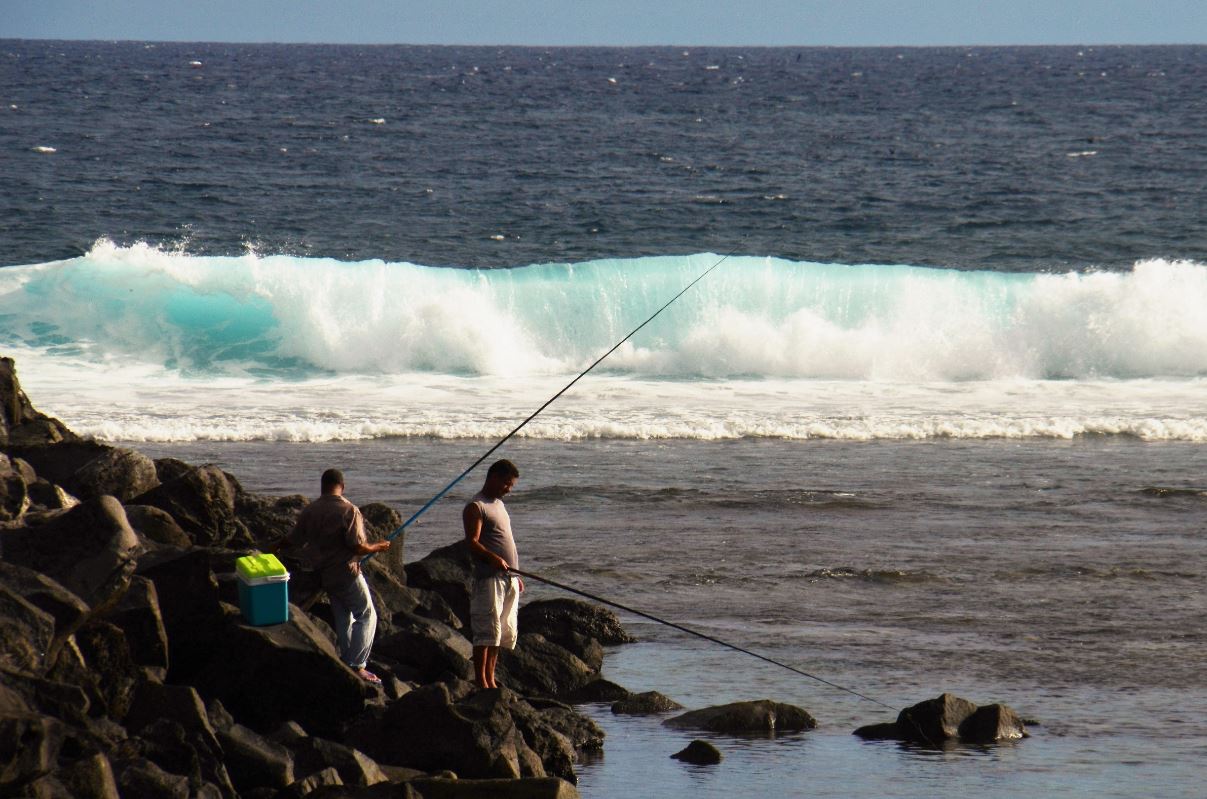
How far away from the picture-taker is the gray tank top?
7949 millimetres

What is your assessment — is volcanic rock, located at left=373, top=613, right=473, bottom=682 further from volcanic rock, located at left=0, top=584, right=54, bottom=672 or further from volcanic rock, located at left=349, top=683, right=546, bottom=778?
volcanic rock, located at left=0, top=584, right=54, bottom=672

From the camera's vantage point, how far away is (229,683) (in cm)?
684

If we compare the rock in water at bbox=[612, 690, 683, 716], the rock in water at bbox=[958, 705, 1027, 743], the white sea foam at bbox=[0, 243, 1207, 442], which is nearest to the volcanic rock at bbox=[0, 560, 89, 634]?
the rock in water at bbox=[612, 690, 683, 716]

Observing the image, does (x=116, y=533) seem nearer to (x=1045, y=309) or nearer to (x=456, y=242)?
(x=1045, y=309)

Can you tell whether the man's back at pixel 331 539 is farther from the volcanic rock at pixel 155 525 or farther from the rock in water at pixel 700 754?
the rock in water at pixel 700 754

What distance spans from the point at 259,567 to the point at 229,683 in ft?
1.59

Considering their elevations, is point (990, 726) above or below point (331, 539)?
below

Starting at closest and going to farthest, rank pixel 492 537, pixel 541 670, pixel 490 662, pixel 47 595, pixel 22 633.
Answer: pixel 22 633 < pixel 47 595 < pixel 490 662 < pixel 492 537 < pixel 541 670

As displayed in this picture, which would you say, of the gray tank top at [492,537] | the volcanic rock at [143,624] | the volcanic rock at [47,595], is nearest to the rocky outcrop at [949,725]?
the gray tank top at [492,537]

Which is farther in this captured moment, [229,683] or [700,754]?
[700,754]

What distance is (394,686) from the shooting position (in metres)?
7.54

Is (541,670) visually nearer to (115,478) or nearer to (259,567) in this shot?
(259,567)

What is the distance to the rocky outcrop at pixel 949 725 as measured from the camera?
754 cm

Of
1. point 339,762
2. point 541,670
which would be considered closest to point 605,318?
point 541,670
